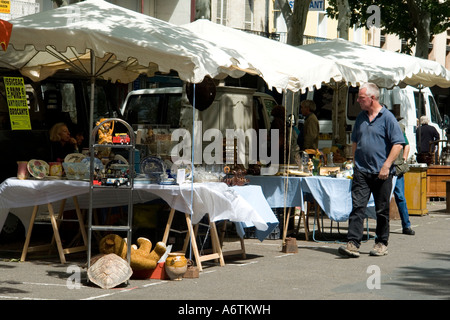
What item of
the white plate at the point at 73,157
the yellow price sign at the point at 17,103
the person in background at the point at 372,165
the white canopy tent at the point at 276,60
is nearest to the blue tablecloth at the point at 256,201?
the person in background at the point at 372,165

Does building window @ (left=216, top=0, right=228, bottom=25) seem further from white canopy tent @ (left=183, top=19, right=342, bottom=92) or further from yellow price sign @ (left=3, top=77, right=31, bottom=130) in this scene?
yellow price sign @ (left=3, top=77, right=31, bottom=130)

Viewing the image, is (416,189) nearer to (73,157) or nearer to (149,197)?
(149,197)

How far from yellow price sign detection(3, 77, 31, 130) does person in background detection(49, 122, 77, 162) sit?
37 cm

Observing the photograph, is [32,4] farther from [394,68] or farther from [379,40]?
[379,40]

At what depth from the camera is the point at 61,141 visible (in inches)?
469

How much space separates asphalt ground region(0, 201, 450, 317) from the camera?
8.23 meters

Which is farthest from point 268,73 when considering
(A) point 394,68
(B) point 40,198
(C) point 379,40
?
(C) point 379,40

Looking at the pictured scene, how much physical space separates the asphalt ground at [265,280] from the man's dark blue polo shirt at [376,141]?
3.71 ft

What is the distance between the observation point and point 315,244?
12781 millimetres

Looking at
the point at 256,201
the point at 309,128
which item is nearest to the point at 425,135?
the point at 309,128

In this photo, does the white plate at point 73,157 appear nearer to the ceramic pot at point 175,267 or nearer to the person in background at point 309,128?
the ceramic pot at point 175,267

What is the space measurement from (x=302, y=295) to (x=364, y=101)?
3659 millimetres

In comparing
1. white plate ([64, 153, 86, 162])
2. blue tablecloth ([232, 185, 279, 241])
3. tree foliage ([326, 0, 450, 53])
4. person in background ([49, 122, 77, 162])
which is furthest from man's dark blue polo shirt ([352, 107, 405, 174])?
tree foliage ([326, 0, 450, 53])

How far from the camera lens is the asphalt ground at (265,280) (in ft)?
27.0
